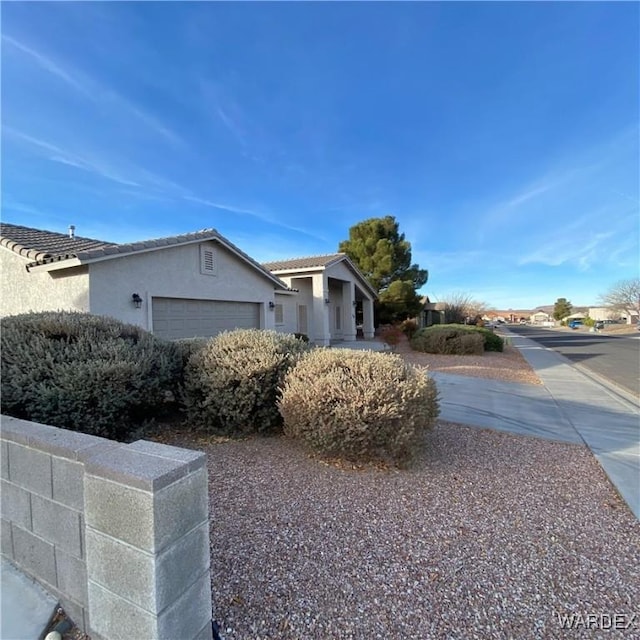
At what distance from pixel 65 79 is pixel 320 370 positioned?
752cm

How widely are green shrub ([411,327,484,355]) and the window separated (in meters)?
11.1

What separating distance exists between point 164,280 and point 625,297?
80172mm

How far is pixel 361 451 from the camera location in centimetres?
404

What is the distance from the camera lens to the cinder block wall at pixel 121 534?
1.53 m

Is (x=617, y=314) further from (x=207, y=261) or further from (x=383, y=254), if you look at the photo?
(x=207, y=261)

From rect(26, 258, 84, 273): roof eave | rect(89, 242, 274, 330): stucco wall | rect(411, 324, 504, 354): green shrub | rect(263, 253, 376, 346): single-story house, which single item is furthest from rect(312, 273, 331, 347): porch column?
rect(26, 258, 84, 273): roof eave

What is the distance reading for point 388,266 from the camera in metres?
25.9

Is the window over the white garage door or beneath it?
over

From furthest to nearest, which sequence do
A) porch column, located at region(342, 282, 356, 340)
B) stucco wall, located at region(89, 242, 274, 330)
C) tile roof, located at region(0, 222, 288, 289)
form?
porch column, located at region(342, 282, 356, 340) < stucco wall, located at region(89, 242, 274, 330) < tile roof, located at region(0, 222, 288, 289)

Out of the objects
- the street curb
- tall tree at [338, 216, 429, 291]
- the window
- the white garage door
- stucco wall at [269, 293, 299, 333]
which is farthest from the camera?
tall tree at [338, 216, 429, 291]

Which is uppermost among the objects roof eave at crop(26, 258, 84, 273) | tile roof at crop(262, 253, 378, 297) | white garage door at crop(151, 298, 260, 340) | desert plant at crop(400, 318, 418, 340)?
tile roof at crop(262, 253, 378, 297)

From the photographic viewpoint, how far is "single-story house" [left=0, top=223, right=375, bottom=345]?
29.2ft

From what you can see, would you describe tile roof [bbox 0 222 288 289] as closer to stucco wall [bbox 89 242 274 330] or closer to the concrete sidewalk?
stucco wall [bbox 89 242 274 330]

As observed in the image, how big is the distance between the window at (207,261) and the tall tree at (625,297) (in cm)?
7513
